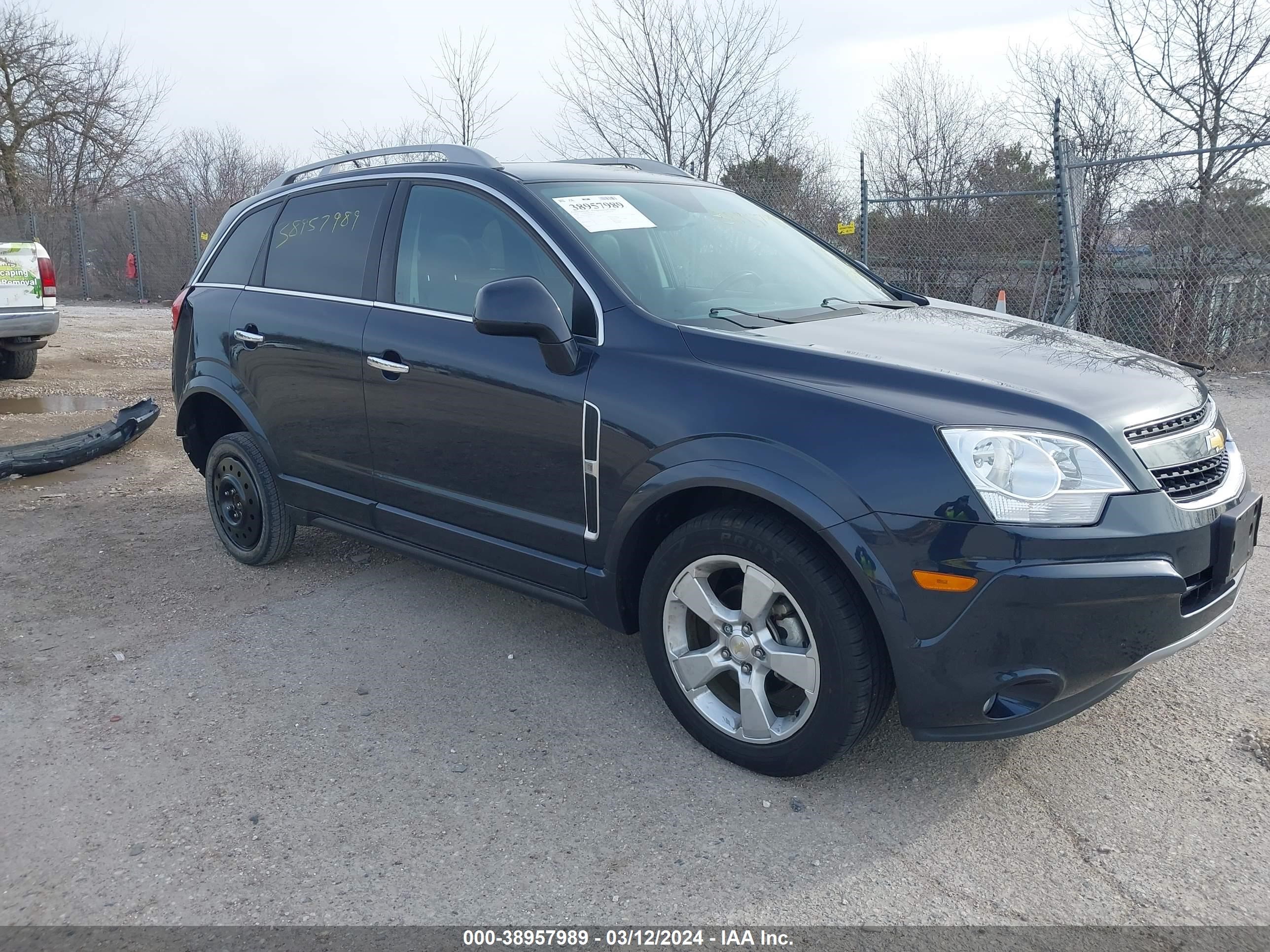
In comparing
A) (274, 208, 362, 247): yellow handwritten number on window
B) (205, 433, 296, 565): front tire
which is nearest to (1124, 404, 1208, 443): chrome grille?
(274, 208, 362, 247): yellow handwritten number on window

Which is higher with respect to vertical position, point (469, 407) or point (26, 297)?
point (26, 297)

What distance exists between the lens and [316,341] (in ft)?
13.9

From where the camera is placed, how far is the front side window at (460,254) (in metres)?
3.56

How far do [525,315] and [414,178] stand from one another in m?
1.23

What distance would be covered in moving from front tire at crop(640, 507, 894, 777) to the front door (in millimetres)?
439

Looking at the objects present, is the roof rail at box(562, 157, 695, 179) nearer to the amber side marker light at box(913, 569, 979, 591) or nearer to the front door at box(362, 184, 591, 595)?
the front door at box(362, 184, 591, 595)

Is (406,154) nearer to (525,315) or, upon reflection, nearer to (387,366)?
(387,366)

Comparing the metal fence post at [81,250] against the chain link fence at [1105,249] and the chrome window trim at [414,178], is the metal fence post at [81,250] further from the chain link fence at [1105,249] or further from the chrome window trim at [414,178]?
the chrome window trim at [414,178]

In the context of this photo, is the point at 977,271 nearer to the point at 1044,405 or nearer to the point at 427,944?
the point at 1044,405

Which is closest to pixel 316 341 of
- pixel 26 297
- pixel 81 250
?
pixel 26 297

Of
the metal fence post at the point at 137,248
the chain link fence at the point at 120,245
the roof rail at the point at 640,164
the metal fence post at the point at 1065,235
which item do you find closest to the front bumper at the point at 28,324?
the roof rail at the point at 640,164

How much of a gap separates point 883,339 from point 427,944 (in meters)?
2.18

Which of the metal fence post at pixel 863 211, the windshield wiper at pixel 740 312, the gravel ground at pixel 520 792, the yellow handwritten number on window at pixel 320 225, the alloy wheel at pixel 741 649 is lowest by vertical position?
the gravel ground at pixel 520 792

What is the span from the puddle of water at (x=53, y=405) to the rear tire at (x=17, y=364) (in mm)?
1054
